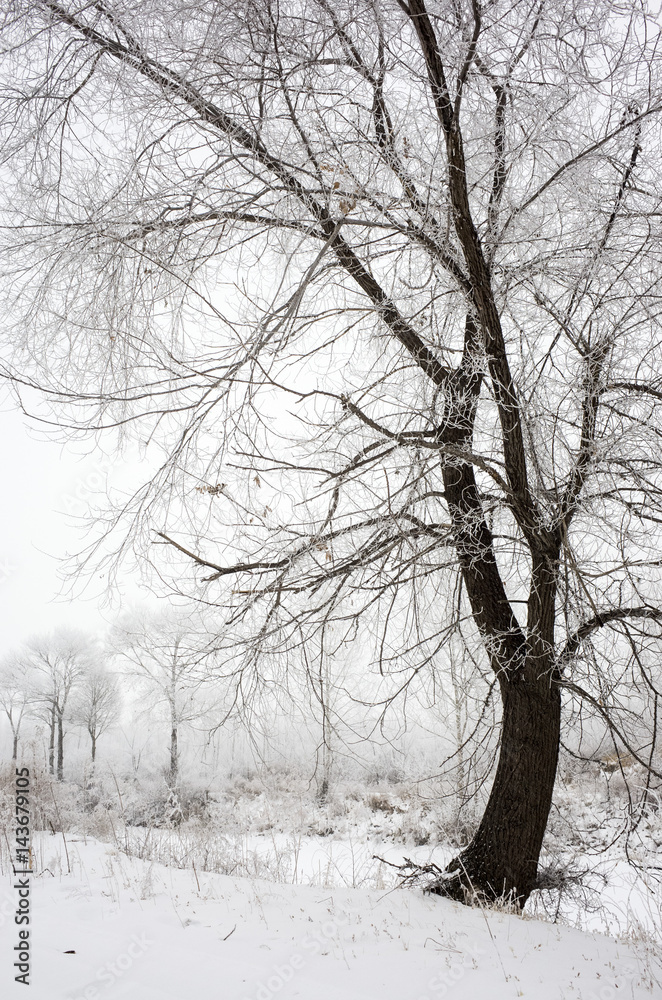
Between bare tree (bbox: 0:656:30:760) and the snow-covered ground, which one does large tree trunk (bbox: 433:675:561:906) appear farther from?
bare tree (bbox: 0:656:30:760)

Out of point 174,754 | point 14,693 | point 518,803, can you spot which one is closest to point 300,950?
point 518,803

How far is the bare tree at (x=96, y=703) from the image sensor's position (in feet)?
67.5

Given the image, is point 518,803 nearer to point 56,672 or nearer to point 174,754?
point 174,754

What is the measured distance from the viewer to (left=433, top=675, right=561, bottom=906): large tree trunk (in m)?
3.57

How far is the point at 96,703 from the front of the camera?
2092cm

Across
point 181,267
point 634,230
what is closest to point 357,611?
point 181,267

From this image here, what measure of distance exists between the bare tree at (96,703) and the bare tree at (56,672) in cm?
27

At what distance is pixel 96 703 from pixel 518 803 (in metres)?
20.6

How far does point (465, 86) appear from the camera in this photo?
290 cm

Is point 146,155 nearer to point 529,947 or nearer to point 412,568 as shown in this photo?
point 412,568

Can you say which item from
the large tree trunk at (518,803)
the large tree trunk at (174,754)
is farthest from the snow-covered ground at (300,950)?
the large tree trunk at (174,754)

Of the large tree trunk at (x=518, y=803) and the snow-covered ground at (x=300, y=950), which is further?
the large tree trunk at (x=518, y=803)

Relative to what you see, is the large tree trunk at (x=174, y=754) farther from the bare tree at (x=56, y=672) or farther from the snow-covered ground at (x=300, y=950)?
the snow-covered ground at (x=300, y=950)

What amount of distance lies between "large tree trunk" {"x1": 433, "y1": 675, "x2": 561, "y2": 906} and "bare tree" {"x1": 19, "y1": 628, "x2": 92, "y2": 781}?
60.0 feet
